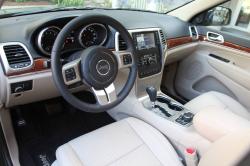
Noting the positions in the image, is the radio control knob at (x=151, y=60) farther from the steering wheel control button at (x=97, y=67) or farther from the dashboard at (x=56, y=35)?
the steering wheel control button at (x=97, y=67)

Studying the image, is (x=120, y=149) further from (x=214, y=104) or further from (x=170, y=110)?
(x=214, y=104)

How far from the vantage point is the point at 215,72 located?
2230 mm

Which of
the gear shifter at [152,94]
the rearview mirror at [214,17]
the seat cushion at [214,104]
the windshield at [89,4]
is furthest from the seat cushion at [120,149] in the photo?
the rearview mirror at [214,17]

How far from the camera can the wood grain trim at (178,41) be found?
2018 mm

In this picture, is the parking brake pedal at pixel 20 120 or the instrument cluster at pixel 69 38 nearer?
the instrument cluster at pixel 69 38

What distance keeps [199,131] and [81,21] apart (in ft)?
2.26

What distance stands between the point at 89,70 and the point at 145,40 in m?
0.66

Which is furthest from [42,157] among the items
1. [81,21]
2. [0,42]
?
[81,21]

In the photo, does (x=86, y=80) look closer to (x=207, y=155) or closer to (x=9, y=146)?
(x=207, y=155)

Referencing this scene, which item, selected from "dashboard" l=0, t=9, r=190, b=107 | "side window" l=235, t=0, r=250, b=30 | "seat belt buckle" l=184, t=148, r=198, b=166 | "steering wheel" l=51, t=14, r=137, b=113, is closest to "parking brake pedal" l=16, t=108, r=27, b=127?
"dashboard" l=0, t=9, r=190, b=107

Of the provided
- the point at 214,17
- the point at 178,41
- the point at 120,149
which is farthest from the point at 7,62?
the point at 214,17

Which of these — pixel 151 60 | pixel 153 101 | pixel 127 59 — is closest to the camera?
pixel 127 59

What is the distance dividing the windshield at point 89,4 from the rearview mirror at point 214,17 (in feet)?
0.57

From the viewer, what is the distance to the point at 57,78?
112 centimetres
